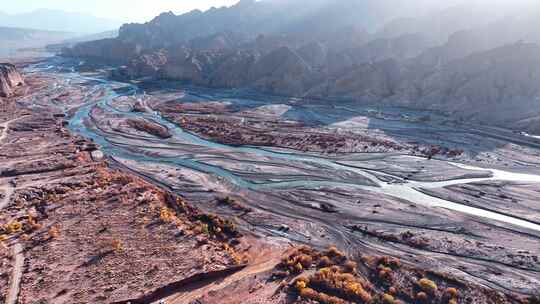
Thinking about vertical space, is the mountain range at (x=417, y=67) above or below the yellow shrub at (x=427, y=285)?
above

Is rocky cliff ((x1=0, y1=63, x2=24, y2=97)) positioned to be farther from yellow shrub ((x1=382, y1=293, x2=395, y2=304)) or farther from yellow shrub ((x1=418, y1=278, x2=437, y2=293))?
yellow shrub ((x1=418, y1=278, x2=437, y2=293))

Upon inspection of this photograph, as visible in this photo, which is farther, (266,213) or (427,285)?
(266,213)

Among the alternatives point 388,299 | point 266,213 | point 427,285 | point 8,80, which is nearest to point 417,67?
point 266,213

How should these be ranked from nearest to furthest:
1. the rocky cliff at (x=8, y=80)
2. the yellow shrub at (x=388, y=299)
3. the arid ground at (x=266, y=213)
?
1. the yellow shrub at (x=388, y=299)
2. the arid ground at (x=266, y=213)
3. the rocky cliff at (x=8, y=80)

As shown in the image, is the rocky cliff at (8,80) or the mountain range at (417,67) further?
the rocky cliff at (8,80)

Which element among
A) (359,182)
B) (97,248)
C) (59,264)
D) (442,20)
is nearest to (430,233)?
(359,182)

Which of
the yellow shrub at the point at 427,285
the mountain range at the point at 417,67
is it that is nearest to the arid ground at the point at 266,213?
the yellow shrub at the point at 427,285

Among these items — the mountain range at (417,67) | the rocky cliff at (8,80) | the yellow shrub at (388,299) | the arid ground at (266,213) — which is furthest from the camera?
the rocky cliff at (8,80)

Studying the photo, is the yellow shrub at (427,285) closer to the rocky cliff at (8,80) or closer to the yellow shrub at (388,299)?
the yellow shrub at (388,299)

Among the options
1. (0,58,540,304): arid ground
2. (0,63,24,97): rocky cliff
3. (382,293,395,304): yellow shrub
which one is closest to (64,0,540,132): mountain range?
(0,58,540,304): arid ground

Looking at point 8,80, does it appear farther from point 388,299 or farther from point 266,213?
point 388,299
